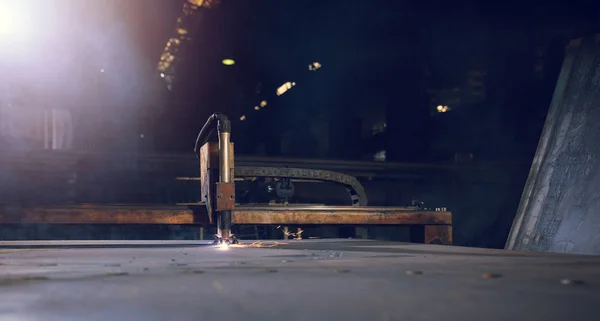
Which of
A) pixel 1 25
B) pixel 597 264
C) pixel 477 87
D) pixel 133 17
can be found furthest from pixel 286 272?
pixel 477 87

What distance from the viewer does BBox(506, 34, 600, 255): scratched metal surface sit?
8680 millimetres

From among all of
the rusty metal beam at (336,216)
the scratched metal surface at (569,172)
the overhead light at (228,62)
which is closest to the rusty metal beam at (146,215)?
the rusty metal beam at (336,216)

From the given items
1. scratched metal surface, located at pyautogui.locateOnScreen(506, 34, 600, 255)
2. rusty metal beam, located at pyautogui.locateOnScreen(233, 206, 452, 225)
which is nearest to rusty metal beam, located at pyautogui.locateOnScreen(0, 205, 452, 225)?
rusty metal beam, located at pyautogui.locateOnScreen(233, 206, 452, 225)

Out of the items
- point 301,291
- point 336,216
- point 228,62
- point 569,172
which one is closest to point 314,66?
point 228,62

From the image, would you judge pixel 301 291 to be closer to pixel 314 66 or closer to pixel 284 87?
pixel 284 87

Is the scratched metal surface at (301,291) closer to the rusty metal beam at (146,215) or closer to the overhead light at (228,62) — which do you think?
the rusty metal beam at (146,215)

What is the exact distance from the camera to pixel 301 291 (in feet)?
9.09

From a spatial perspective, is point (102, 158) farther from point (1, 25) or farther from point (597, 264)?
point (597, 264)

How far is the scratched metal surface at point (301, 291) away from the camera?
2174mm

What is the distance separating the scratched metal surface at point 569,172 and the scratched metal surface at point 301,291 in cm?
493

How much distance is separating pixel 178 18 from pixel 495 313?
1199 inches

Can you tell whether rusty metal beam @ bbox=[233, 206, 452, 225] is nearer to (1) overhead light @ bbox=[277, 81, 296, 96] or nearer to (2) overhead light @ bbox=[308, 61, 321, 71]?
(1) overhead light @ bbox=[277, 81, 296, 96]

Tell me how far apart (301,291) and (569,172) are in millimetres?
7720

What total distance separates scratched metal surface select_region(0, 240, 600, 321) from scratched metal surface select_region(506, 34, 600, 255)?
4932mm
